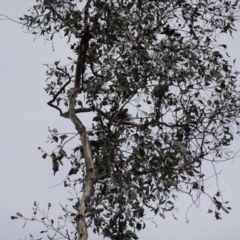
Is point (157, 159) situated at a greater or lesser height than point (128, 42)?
lesser

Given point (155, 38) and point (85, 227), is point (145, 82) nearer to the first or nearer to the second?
point (155, 38)

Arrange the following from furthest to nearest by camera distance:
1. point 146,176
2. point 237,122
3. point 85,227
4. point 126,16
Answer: point 237,122, point 126,16, point 146,176, point 85,227

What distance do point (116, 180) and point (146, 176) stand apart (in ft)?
0.81

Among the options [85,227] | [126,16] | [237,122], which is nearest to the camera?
[85,227]

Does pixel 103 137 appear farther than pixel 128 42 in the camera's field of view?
No

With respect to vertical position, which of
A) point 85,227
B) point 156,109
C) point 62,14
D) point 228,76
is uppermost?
point 62,14

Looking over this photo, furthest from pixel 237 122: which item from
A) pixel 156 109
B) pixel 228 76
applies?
pixel 156 109

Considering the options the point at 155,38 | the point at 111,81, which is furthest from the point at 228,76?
the point at 111,81

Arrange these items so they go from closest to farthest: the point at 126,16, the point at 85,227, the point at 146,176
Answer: the point at 85,227, the point at 146,176, the point at 126,16

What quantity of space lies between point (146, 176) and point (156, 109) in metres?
0.65

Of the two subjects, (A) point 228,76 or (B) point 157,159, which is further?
(A) point 228,76

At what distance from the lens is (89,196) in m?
4.92

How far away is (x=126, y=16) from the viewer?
17.9 feet

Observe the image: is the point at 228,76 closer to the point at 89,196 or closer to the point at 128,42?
the point at 128,42
